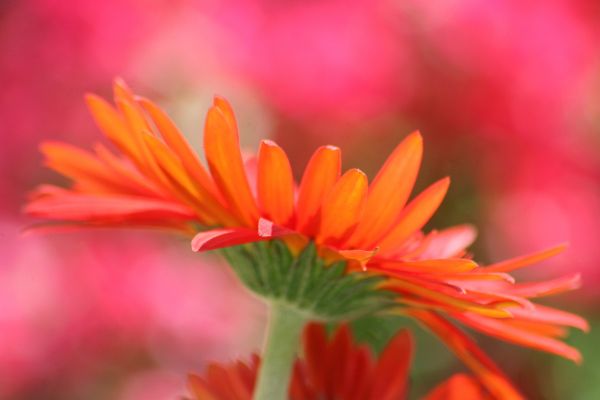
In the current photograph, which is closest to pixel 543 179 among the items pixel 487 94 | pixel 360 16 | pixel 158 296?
pixel 487 94

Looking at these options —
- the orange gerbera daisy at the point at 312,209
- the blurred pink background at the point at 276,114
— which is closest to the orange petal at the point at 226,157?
the orange gerbera daisy at the point at 312,209

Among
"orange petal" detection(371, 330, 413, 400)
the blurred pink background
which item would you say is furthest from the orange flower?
the blurred pink background

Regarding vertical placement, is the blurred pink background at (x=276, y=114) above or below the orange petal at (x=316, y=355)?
above

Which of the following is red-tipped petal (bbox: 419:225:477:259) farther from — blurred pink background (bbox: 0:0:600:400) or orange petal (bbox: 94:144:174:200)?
blurred pink background (bbox: 0:0:600:400)

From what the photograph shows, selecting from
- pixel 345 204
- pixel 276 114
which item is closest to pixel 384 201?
pixel 345 204

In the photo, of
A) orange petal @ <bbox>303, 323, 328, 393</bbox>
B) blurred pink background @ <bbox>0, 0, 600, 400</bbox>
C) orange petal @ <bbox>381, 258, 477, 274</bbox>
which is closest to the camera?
orange petal @ <bbox>381, 258, 477, 274</bbox>

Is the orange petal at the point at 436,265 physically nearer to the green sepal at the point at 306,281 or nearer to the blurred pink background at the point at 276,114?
the green sepal at the point at 306,281
